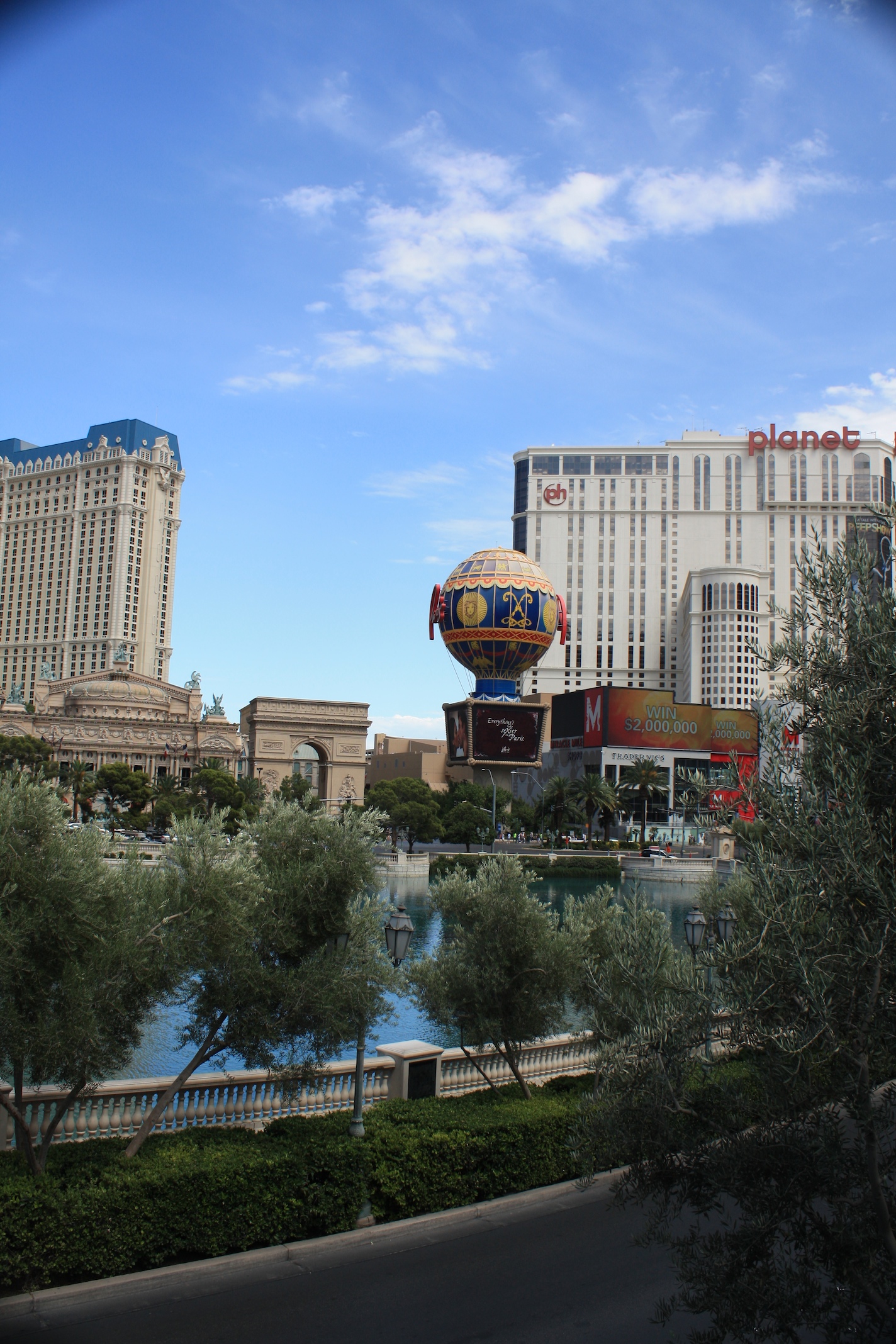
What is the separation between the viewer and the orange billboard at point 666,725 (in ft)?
342

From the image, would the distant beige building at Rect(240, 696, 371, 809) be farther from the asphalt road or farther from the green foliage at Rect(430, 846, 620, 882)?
the asphalt road

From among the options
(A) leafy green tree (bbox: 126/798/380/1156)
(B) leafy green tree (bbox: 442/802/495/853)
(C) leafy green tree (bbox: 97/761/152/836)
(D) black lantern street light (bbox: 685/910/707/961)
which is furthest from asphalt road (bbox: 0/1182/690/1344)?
(C) leafy green tree (bbox: 97/761/152/836)

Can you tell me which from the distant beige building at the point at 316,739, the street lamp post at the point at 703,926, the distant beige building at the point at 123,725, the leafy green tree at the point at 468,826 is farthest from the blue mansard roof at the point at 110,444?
the street lamp post at the point at 703,926

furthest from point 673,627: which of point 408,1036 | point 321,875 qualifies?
point 321,875

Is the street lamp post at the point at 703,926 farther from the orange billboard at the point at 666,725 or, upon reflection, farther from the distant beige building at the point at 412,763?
the distant beige building at the point at 412,763

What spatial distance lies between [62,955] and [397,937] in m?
4.36

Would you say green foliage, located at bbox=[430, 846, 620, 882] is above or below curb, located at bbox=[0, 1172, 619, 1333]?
below

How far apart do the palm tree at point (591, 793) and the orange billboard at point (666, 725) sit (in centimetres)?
1916

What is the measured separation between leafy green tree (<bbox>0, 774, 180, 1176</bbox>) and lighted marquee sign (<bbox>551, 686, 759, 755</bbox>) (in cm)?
9563

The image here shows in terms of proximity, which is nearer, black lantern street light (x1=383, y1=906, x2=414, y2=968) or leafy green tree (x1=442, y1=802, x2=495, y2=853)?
black lantern street light (x1=383, y1=906, x2=414, y2=968)

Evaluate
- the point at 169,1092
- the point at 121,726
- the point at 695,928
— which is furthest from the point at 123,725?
the point at 169,1092

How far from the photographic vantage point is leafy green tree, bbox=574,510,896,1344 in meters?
6.01

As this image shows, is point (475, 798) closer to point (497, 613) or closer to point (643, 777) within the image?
point (643, 777)

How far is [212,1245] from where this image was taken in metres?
10.0
